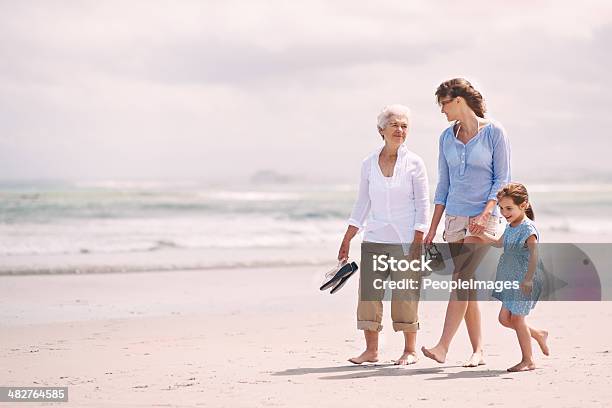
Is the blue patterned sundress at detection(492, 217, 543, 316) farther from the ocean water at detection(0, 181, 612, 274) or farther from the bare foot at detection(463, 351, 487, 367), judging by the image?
the ocean water at detection(0, 181, 612, 274)

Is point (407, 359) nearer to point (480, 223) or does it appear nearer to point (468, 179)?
point (480, 223)

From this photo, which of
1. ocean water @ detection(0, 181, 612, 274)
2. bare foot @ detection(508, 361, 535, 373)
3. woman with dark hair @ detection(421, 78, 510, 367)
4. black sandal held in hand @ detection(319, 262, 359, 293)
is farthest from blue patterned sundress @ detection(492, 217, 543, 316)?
ocean water @ detection(0, 181, 612, 274)

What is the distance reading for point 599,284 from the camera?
10062 millimetres

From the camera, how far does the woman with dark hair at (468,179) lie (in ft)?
17.0

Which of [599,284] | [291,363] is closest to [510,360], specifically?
[291,363]

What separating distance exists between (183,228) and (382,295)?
17.1 metres

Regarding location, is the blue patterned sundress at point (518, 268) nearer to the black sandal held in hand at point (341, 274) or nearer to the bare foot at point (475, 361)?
the bare foot at point (475, 361)

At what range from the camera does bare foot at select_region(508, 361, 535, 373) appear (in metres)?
5.27

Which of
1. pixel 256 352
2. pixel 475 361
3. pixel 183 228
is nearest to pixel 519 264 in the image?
pixel 475 361

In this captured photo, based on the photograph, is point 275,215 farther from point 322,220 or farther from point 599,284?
point 599,284

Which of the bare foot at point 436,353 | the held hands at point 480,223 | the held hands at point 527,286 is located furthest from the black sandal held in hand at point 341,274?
the held hands at point 527,286

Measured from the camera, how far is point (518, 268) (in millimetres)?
5180

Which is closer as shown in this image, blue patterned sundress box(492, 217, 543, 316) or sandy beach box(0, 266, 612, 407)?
sandy beach box(0, 266, 612, 407)

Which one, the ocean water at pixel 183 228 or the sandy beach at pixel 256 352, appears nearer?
the sandy beach at pixel 256 352
